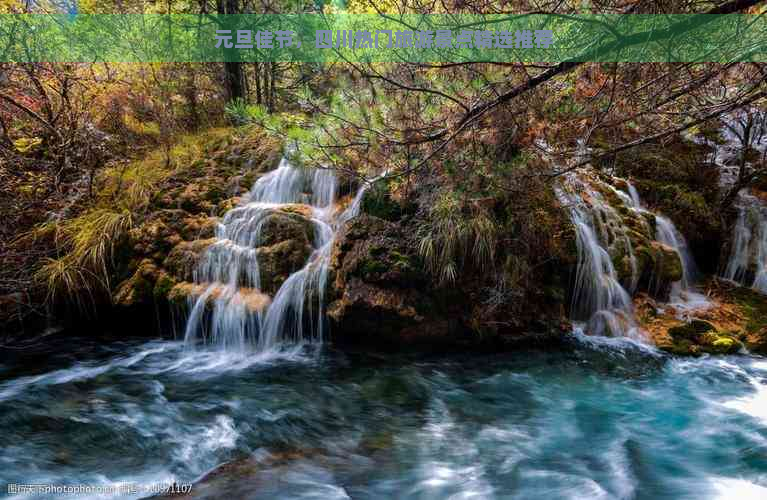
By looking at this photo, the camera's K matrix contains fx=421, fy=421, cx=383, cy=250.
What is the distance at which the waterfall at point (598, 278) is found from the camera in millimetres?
5535

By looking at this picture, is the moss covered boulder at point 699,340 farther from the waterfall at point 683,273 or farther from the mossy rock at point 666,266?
the mossy rock at point 666,266

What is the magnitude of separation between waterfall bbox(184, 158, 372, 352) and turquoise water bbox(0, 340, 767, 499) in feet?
1.12

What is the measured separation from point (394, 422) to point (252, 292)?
8.93ft

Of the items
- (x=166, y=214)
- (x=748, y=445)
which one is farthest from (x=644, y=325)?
(x=166, y=214)

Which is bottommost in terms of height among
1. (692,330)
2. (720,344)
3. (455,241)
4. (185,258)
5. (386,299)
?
(720,344)

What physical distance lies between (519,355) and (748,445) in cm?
213

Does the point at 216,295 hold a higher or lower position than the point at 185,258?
lower

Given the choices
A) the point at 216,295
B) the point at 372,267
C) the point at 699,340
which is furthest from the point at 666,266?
the point at 216,295

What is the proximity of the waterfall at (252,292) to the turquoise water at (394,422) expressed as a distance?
1.12ft

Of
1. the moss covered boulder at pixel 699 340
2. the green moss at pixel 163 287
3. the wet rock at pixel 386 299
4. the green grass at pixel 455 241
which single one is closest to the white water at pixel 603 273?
the moss covered boulder at pixel 699 340

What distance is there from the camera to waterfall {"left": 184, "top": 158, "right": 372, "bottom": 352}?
5312mm

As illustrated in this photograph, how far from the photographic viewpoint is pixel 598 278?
Answer: 18.7 feet

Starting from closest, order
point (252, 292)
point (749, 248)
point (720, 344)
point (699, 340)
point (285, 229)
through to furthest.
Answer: point (720, 344)
point (699, 340)
point (252, 292)
point (285, 229)
point (749, 248)

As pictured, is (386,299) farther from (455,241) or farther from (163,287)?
(163,287)
